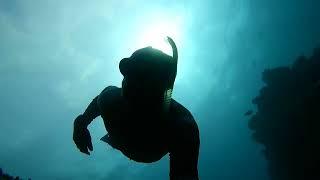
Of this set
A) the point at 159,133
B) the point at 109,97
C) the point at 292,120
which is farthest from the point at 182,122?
the point at 292,120

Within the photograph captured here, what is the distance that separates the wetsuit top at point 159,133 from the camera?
2688 millimetres

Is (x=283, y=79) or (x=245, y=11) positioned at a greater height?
(x=245, y=11)

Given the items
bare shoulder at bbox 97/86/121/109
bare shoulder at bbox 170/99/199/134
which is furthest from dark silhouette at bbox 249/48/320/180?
bare shoulder at bbox 170/99/199/134

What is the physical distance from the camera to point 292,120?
96.1ft

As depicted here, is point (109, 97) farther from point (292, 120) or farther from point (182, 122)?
point (292, 120)

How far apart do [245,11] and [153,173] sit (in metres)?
112

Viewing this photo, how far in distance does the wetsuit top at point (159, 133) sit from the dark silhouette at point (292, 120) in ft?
79.7

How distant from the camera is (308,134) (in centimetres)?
2597

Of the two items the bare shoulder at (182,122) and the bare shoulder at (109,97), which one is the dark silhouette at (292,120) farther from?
the bare shoulder at (182,122)

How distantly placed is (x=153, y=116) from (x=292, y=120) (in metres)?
29.2

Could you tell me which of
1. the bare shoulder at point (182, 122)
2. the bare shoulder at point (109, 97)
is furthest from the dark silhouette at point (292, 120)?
the bare shoulder at point (182, 122)

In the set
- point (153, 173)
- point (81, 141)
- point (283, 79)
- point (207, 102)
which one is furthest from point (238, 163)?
point (81, 141)

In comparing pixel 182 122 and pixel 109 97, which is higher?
pixel 109 97

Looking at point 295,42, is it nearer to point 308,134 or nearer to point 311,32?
point 311,32
